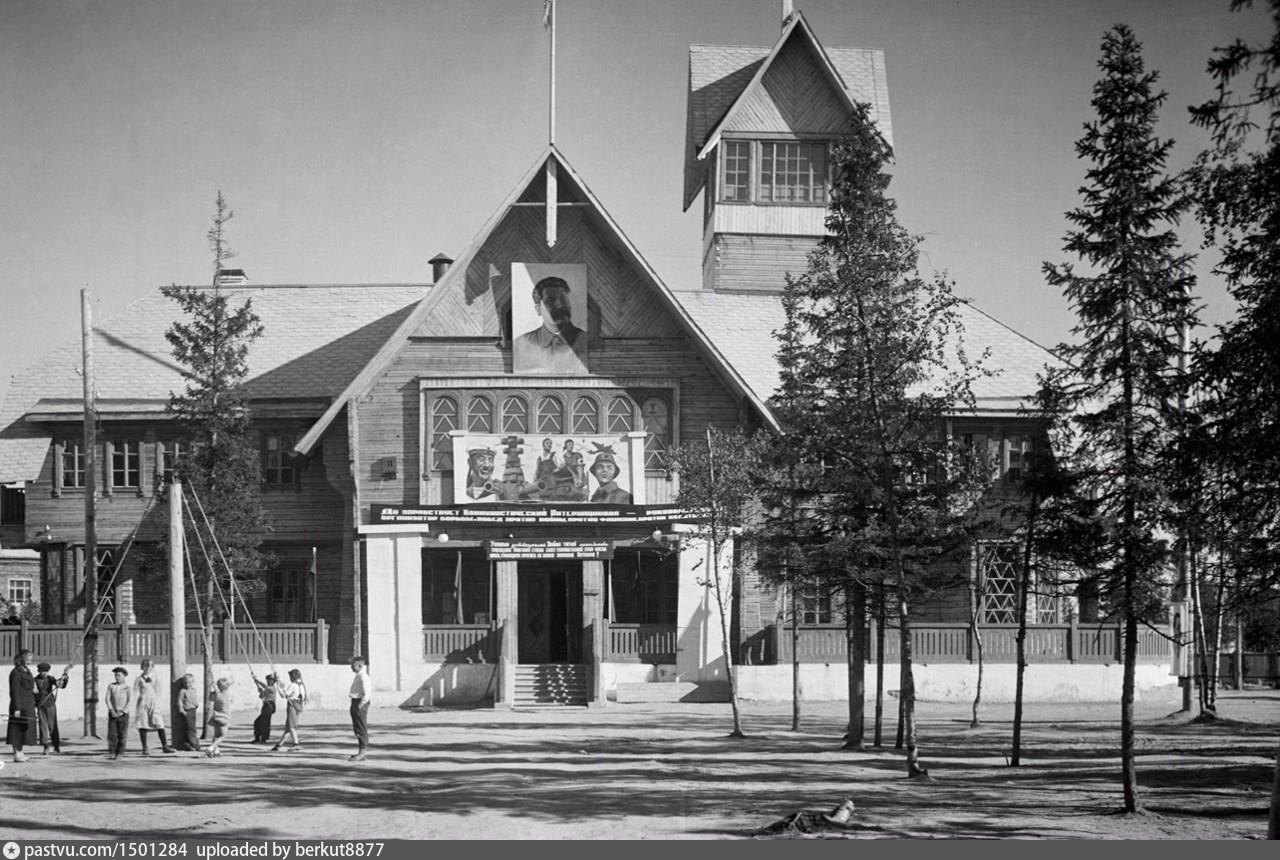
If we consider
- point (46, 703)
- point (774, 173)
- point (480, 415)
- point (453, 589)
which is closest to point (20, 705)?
point (46, 703)

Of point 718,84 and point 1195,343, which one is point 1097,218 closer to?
point 1195,343

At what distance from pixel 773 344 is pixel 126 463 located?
776 inches

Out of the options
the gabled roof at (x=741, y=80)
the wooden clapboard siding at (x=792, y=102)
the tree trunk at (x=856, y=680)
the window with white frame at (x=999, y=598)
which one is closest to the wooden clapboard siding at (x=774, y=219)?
the gabled roof at (x=741, y=80)

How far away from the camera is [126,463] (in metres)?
46.9

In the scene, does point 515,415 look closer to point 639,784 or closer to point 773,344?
point 773,344

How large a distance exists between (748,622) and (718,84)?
20816mm

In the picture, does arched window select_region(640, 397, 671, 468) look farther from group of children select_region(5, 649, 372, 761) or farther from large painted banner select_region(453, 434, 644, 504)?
group of children select_region(5, 649, 372, 761)

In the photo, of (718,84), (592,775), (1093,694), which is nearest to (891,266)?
(592,775)

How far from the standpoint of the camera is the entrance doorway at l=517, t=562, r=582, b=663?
4603cm

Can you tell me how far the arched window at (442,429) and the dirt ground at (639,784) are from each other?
9.05 metres

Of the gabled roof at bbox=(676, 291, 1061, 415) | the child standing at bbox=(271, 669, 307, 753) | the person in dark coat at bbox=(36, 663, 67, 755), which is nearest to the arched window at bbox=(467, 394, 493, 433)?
the gabled roof at bbox=(676, 291, 1061, 415)

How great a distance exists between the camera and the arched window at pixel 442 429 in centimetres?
4394

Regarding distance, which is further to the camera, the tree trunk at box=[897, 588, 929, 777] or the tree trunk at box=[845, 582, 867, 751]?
the tree trunk at box=[845, 582, 867, 751]

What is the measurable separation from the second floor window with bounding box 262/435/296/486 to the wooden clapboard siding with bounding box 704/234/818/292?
16.2m
